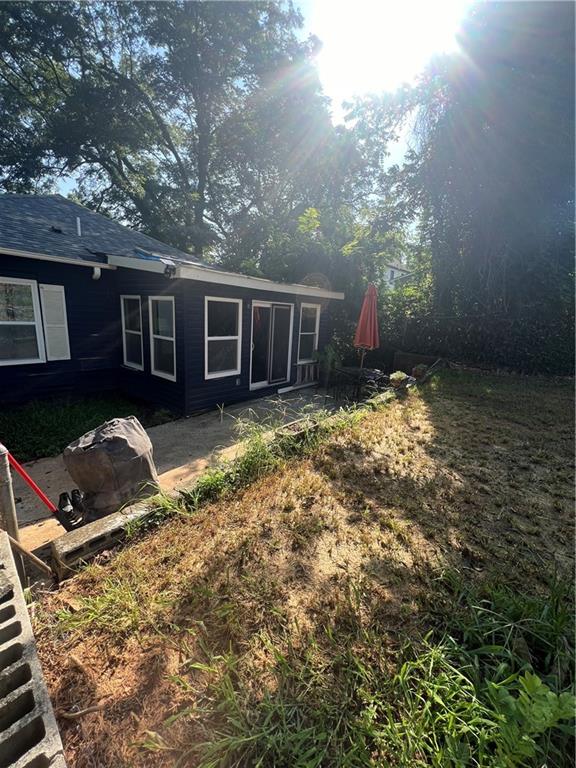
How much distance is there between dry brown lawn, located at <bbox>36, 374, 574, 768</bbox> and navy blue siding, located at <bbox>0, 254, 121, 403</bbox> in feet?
17.8

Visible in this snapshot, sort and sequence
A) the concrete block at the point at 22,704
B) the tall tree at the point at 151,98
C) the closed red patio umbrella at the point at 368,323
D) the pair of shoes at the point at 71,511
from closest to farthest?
the concrete block at the point at 22,704 < the pair of shoes at the point at 71,511 < the closed red patio umbrella at the point at 368,323 < the tall tree at the point at 151,98

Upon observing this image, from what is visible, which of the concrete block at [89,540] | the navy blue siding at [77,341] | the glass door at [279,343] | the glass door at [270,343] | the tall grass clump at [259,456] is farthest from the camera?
the glass door at [279,343]

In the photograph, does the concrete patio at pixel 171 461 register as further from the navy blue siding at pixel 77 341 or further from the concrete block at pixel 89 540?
the navy blue siding at pixel 77 341

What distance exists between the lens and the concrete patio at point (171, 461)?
3.31m

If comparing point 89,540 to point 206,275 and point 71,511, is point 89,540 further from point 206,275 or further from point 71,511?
point 206,275

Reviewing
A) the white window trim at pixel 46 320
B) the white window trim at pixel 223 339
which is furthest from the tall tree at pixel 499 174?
the white window trim at pixel 46 320

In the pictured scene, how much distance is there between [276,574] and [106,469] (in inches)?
67.0

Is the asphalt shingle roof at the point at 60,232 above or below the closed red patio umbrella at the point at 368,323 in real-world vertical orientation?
above

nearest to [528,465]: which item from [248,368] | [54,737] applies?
[54,737]

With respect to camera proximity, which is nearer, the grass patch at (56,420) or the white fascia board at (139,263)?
the grass patch at (56,420)

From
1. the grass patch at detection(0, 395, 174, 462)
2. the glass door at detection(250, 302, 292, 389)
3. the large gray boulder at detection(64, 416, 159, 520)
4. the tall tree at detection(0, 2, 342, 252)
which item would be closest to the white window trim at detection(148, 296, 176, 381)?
the grass patch at detection(0, 395, 174, 462)

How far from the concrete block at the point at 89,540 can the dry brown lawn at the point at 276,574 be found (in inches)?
6.0

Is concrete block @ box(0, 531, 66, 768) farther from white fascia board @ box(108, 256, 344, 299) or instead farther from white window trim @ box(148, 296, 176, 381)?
white window trim @ box(148, 296, 176, 381)

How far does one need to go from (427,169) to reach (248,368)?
7.27 metres
